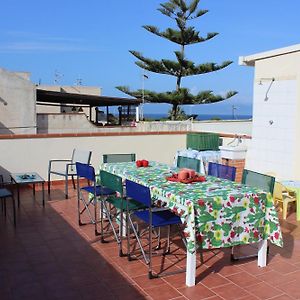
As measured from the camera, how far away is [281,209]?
5543 mm

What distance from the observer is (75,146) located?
766 cm

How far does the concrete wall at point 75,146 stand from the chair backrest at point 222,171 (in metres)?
3.70

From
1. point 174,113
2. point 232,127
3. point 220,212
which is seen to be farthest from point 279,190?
point 174,113

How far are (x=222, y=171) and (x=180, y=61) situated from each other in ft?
52.6

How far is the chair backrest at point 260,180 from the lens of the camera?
3658 mm

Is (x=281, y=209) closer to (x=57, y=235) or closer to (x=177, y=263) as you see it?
(x=177, y=263)

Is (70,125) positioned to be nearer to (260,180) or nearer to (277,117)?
(277,117)

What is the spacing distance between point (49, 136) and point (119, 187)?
4097 mm

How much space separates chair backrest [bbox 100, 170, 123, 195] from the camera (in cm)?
366

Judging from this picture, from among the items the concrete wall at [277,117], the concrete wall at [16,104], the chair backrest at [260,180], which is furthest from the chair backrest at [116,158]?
the concrete wall at [16,104]

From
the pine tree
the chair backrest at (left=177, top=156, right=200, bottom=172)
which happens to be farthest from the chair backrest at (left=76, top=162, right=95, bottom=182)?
the pine tree

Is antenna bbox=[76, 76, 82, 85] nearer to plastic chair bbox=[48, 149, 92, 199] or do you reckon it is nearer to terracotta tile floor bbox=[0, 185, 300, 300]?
plastic chair bbox=[48, 149, 92, 199]

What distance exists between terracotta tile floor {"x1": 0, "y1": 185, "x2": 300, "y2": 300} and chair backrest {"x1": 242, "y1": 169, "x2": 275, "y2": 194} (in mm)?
694

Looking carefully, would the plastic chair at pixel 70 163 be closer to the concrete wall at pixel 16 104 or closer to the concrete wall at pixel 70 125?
the concrete wall at pixel 16 104
